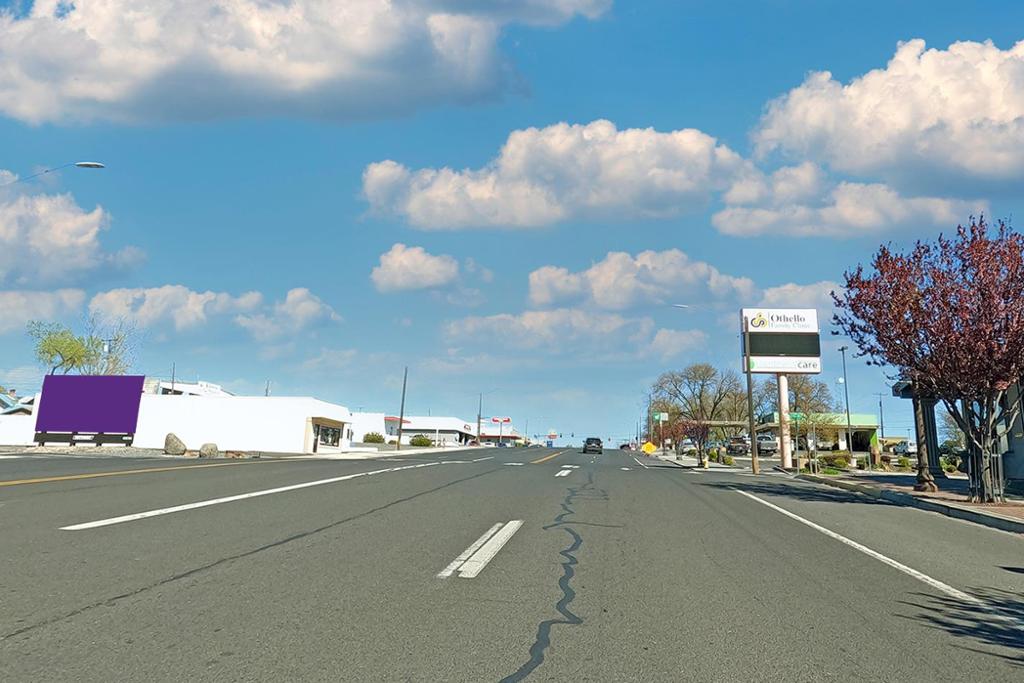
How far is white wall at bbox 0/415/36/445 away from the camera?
55312 millimetres

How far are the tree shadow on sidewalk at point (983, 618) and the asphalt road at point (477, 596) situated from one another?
0.10 ft

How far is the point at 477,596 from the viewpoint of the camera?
256 inches

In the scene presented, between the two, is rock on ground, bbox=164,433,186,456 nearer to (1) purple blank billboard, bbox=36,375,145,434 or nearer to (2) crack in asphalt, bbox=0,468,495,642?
(1) purple blank billboard, bbox=36,375,145,434

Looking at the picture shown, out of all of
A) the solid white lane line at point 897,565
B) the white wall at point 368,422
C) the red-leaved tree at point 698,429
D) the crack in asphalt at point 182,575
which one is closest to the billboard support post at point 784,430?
the red-leaved tree at point 698,429

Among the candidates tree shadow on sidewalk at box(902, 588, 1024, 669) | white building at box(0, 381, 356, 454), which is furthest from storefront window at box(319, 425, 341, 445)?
tree shadow on sidewalk at box(902, 588, 1024, 669)

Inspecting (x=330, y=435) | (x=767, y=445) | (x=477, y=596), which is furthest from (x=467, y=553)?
(x=767, y=445)

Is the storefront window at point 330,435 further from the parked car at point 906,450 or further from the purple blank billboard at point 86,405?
the parked car at point 906,450

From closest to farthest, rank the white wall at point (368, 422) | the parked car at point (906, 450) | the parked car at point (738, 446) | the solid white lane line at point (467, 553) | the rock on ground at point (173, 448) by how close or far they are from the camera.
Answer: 1. the solid white lane line at point (467, 553)
2. the rock on ground at point (173, 448)
3. the parked car at point (906, 450)
4. the parked car at point (738, 446)
5. the white wall at point (368, 422)

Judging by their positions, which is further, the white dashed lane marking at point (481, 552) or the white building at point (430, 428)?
the white building at point (430, 428)

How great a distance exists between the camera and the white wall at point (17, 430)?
181 feet

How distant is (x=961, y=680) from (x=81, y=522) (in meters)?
9.47

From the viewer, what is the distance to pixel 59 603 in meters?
5.66

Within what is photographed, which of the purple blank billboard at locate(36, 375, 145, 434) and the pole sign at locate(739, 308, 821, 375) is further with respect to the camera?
the pole sign at locate(739, 308, 821, 375)

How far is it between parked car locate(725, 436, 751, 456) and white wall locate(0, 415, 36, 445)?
70.0 metres
